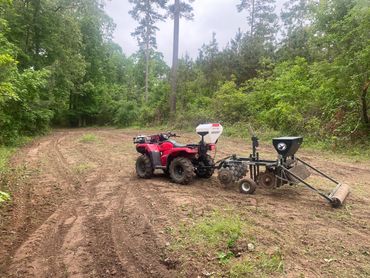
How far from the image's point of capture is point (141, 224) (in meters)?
5.00

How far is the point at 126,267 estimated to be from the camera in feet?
12.6

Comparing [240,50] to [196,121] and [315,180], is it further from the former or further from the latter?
[315,180]

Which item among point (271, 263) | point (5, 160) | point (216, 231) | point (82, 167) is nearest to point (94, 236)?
point (216, 231)

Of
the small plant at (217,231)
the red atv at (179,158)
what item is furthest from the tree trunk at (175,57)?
the small plant at (217,231)

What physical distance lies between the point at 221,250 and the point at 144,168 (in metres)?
4.15

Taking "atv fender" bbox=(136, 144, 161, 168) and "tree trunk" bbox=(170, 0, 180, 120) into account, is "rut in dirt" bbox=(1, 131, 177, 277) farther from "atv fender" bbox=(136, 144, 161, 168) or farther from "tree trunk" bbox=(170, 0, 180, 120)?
"tree trunk" bbox=(170, 0, 180, 120)

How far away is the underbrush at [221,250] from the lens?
3.60 metres

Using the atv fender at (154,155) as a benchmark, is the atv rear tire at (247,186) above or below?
below

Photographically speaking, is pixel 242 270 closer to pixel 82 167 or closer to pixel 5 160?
pixel 82 167

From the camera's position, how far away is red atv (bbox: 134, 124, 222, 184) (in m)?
7.21

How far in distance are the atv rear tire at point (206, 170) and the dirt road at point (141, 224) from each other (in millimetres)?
205

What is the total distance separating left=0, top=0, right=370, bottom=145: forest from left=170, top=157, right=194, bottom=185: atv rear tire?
3831mm

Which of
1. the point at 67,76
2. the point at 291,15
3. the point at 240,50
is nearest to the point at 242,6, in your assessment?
the point at 291,15

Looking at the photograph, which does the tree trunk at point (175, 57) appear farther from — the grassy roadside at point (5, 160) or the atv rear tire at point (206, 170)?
the atv rear tire at point (206, 170)
